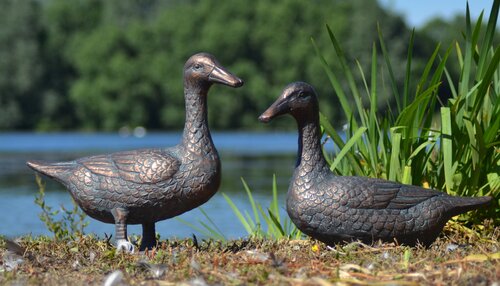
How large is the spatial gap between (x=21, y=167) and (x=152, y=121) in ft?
83.8

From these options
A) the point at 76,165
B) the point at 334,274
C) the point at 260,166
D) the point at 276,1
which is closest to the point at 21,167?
the point at 260,166

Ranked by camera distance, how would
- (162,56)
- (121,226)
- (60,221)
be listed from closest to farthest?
(121,226) → (60,221) → (162,56)

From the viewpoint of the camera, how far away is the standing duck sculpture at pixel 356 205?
4691 millimetres

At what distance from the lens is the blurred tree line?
47562mm

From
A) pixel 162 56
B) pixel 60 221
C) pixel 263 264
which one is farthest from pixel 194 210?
pixel 162 56

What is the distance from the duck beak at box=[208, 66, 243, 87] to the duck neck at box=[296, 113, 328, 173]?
1.49 ft

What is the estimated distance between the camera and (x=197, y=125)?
196 inches

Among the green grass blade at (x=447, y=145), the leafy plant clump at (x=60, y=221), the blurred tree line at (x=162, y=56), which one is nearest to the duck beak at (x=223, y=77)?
the green grass blade at (x=447, y=145)

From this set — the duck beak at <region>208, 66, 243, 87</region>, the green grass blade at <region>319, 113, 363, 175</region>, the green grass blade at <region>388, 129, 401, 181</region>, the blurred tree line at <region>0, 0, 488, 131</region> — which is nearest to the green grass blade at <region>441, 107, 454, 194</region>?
the green grass blade at <region>388, 129, 401, 181</region>

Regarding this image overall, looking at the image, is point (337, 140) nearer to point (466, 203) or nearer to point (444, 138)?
point (444, 138)

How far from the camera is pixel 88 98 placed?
161 ft

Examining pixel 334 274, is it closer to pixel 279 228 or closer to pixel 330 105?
pixel 279 228

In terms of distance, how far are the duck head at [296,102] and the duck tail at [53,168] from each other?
137cm

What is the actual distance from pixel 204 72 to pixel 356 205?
1247 millimetres
